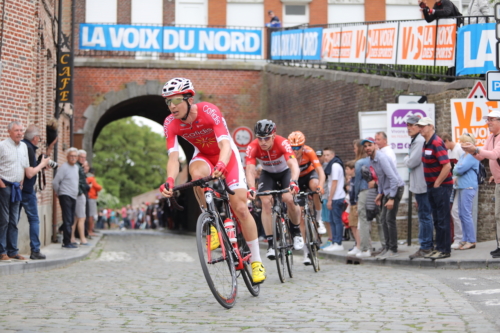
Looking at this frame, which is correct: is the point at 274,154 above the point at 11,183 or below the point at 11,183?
above

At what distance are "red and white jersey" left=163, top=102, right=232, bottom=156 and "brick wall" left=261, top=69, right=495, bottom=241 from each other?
8.13 metres

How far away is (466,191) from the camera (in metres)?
12.8

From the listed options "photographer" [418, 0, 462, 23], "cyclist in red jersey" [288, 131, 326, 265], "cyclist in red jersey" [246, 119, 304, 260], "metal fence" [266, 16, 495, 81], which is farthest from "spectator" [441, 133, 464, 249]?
"photographer" [418, 0, 462, 23]

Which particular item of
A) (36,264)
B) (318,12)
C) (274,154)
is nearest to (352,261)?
(274,154)

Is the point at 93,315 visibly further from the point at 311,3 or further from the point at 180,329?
the point at 311,3

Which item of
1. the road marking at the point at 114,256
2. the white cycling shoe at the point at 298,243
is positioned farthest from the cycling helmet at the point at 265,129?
the road marking at the point at 114,256

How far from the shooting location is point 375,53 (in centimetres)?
1988

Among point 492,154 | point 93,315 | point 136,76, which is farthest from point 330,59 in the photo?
point 93,315

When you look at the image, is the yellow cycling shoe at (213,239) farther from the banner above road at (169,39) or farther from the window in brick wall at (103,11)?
the window in brick wall at (103,11)

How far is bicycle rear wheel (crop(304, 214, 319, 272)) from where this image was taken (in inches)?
423

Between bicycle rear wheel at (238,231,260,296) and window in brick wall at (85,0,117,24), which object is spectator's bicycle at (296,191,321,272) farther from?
window in brick wall at (85,0,117,24)

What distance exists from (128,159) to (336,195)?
2722 inches

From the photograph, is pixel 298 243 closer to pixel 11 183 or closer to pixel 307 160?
pixel 307 160

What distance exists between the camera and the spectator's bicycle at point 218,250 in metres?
6.78
